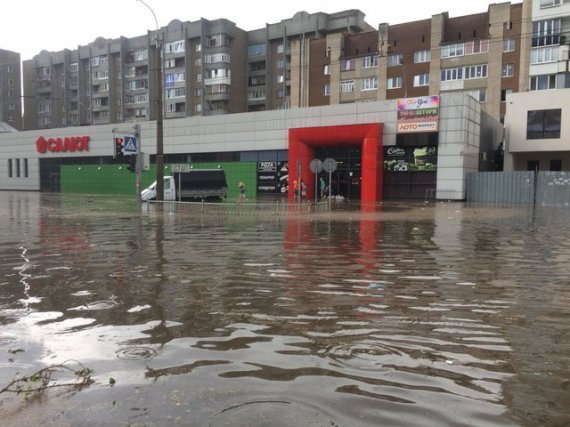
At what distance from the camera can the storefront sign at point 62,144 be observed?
50156 mm

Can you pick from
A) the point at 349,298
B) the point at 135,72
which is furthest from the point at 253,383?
the point at 135,72

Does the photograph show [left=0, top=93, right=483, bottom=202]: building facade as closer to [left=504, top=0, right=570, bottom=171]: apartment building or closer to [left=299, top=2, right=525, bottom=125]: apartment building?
[left=504, top=0, right=570, bottom=171]: apartment building

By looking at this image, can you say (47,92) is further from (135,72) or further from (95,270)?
(95,270)

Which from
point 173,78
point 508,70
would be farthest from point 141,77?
point 508,70

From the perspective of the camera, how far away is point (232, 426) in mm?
2920

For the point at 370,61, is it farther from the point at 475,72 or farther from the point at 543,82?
the point at 543,82

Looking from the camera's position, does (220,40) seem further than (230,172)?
Yes

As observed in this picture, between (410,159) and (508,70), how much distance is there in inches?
1079

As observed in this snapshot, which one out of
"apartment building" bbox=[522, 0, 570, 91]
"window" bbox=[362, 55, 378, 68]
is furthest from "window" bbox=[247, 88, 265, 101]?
"apartment building" bbox=[522, 0, 570, 91]

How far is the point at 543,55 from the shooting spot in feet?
151

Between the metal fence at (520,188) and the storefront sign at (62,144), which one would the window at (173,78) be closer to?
the storefront sign at (62,144)

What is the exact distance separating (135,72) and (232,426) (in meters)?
98.1

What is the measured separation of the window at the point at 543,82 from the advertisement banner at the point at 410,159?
834 inches

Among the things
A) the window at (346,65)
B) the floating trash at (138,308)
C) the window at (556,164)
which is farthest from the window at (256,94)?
the floating trash at (138,308)
